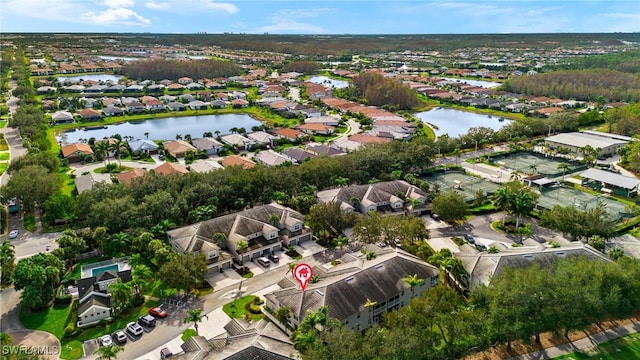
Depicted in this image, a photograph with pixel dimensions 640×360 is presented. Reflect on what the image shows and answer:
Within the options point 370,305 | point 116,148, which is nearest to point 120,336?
point 370,305

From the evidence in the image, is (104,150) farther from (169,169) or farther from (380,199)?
(380,199)

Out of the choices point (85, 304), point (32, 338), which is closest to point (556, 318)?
point (85, 304)

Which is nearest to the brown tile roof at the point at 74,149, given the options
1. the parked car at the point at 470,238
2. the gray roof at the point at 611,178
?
the parked car at the point at 470,238

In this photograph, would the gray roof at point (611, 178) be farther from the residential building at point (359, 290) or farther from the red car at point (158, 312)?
the red car at point (158, 312)

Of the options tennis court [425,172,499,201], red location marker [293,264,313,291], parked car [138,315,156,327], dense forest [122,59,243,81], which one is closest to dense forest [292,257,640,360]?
red location marker [293,264,313,291]

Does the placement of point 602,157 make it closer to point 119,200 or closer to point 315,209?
point 315,209
